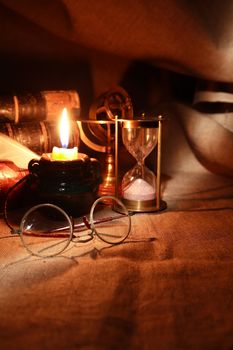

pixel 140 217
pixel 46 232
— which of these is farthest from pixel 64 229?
pixel 140 217

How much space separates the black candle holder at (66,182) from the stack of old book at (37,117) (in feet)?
0.96

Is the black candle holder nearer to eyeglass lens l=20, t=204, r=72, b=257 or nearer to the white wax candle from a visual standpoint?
eyeglass lens l=20, t=204, r=72, b=257

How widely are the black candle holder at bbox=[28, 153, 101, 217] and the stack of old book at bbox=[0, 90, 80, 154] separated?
29 centimetres

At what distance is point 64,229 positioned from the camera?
3.58 feet

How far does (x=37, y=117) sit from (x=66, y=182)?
0.45 m

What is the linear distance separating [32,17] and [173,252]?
923 millimetres

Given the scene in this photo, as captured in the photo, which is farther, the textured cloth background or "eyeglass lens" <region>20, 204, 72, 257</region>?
"eyeglass lens" <region>20, 204, 72, 257</region>

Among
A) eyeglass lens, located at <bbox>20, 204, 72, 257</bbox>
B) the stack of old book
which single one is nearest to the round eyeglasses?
eyeglass lens, located at <bbox>20, 204, 72, 257</bbox>

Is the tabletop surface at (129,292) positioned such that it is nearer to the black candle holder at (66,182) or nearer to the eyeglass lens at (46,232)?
the eyeglass lens at (46,232)

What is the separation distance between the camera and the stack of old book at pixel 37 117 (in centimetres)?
142

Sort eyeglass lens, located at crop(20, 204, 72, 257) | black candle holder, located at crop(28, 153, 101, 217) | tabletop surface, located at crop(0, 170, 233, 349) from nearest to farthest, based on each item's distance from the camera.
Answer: tabletop surface, located at crop(0, 170, 233, 349) → eyeglass lens, located at crop(20, 204, 72, 257) → black candle holder, located at crop(28, 153, 101, 217)

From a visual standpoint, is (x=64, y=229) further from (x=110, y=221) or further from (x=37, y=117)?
(x=37, y=117)

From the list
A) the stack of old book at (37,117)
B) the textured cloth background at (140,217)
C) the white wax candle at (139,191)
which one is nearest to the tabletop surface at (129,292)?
the textured cloth background at (140,217)

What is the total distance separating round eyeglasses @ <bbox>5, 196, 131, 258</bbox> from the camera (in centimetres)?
99
